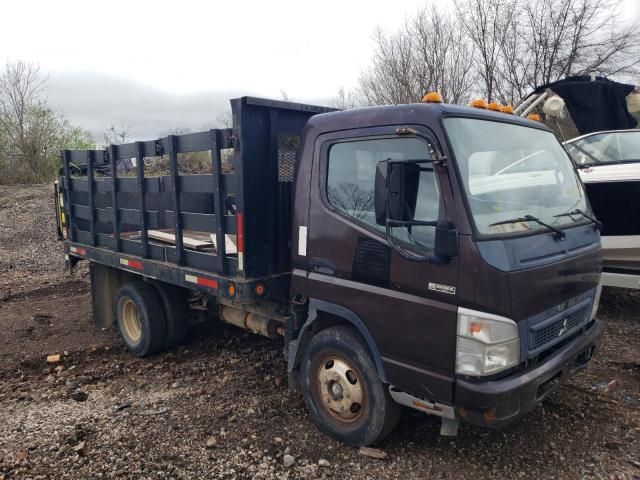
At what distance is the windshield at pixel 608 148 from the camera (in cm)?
579

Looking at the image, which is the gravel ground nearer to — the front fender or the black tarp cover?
the front fender

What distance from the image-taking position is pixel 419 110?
9.73ft

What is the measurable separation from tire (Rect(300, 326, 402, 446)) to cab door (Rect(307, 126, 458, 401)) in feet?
0.58

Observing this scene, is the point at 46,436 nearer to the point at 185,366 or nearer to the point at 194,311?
the point at 185,366

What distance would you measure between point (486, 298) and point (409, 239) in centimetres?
56

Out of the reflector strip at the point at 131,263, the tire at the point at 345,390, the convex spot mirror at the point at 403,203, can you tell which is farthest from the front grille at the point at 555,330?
the reflector strip at the point at 131,263

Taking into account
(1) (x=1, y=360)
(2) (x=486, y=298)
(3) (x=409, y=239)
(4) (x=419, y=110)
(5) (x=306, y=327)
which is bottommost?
(1) (x=1, y=360)

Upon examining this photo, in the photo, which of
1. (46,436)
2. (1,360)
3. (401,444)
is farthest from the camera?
(1,360)

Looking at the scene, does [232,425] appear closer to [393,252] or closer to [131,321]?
[393,252]

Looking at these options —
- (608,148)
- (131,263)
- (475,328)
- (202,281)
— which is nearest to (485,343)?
(475,328)

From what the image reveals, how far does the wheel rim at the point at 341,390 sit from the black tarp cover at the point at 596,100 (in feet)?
17.1

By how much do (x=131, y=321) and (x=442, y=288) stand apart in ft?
12.9

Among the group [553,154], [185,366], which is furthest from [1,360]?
[553,154]

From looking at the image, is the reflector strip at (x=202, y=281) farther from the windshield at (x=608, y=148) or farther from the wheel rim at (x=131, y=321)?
the windshield at (x=608, y=148)
